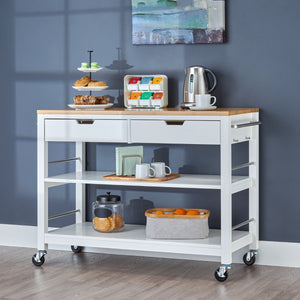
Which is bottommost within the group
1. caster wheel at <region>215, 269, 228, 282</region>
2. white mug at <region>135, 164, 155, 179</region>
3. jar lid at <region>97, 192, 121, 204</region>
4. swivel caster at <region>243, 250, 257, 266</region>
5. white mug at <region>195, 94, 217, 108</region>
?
caster wheel at <region>215, 269, 228, 282</region>

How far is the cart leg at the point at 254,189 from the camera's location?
3.86 m

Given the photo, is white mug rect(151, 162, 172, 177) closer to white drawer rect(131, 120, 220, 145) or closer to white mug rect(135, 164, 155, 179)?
white mug rect(135, 164, 155, 179)

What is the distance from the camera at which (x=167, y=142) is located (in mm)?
3609

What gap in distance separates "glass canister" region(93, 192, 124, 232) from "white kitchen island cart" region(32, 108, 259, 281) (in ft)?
0.17

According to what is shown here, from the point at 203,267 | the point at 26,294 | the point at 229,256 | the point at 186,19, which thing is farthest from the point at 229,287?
the point at 186,19

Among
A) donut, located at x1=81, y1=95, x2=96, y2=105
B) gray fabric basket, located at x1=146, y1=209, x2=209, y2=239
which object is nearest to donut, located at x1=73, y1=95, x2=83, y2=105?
donut, located at x1=81, y1=95, x2=96, y2=105

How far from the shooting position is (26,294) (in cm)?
335

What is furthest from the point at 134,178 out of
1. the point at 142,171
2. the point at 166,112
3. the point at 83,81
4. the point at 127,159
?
the point at 83,81

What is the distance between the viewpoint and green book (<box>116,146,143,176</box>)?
389 centimetres

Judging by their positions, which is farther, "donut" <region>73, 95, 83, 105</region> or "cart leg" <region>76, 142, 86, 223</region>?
"cart leg" <region>76, 142, 86, 223</region>

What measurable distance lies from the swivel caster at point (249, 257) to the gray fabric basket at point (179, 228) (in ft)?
1.07

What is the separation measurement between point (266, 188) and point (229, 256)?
567 millimetres

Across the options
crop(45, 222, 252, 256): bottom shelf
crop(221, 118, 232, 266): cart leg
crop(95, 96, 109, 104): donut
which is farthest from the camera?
crop(95, 96, 109, 104): donut

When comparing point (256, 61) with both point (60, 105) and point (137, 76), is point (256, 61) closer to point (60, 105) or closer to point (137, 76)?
point (137, 76)
